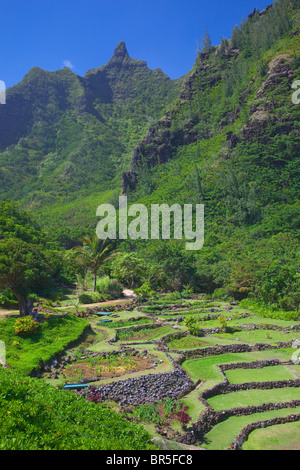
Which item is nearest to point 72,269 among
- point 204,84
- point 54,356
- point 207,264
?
point 207,264

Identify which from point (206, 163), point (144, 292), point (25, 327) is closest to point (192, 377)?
point (25, 327)

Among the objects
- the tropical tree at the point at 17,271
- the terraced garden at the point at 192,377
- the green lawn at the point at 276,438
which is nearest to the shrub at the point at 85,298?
the terraced garden at the point at 192,377

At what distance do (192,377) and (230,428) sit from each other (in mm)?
3966

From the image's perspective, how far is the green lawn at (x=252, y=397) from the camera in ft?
41.2

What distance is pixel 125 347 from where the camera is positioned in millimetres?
17906

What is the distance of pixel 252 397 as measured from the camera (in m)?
13.3

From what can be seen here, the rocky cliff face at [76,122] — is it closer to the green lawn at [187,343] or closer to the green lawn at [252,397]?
the green lawn at [187,343]

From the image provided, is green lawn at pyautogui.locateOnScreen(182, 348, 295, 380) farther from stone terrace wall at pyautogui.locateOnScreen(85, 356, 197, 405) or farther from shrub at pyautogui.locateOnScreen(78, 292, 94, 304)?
shrub at pyautogui.locateOnScreen(78, 292, 94, 304)

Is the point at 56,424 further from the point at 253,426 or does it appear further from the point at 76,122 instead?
the point at 76,122

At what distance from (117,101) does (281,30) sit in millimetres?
83694

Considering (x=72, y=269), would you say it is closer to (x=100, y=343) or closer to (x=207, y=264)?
(x=207, y=264)

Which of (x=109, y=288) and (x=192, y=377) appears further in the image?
(x=109, y=288)

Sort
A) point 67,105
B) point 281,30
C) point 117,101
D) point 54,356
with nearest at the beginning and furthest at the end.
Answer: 1. point 54,356
2. point 281,30
3. point 67,105
4. point 117,101

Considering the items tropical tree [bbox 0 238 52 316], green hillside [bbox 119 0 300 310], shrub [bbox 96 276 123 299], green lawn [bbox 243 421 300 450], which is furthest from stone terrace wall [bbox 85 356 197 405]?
shrub [bbox 96 276 123 299]
